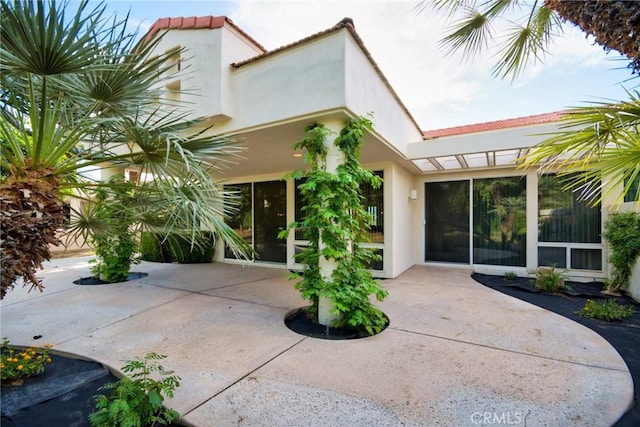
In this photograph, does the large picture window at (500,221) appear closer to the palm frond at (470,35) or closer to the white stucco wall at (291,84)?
the palm frond at (470,35)

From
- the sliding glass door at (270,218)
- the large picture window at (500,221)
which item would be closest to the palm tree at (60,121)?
the sliding glass door at (270,218)

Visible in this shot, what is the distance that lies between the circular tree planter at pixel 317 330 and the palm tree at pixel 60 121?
178 centimetres

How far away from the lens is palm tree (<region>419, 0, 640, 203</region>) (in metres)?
2.28

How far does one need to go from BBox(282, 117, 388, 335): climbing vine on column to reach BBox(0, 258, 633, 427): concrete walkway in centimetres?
47

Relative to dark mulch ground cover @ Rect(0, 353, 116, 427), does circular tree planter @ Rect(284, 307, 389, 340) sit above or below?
below

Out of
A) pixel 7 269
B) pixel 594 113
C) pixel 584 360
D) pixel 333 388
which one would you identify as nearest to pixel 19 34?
pixel 7 269

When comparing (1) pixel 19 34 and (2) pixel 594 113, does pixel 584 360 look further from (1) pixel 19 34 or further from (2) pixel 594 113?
(1) pixel 19 34

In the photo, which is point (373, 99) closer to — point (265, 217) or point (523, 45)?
point (523, 45)

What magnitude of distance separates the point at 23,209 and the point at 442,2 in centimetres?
491

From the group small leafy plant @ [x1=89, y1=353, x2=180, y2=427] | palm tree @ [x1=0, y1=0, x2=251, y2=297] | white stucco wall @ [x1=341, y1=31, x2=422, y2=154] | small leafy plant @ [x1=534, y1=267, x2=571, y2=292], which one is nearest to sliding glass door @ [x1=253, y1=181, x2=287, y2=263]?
white stucco wall @ [x1=341, y1=31, x2=422, y2=154]

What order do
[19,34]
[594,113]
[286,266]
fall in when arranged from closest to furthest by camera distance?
[19,34] < [594,113] < [286,266]

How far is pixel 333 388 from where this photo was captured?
8.63 feet

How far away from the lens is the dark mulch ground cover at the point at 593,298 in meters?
2.93

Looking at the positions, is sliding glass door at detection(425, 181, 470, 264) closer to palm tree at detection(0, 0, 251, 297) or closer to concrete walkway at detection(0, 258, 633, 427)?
concrete walkway at detection(0, 258, 633, 427)
